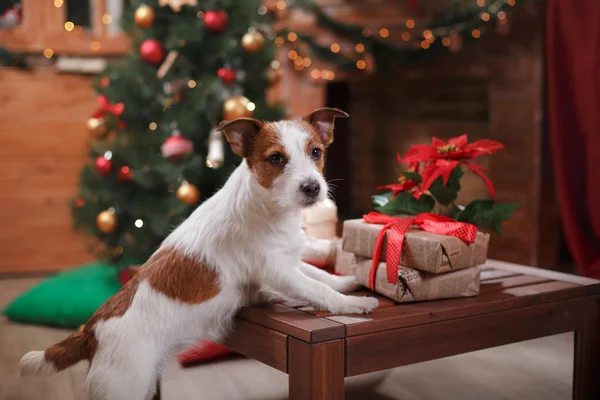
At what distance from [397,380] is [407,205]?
0.76m

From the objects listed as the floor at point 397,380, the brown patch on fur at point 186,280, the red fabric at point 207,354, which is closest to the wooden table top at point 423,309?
the brown patch on fur at point 186,280

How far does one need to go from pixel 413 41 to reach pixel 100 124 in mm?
1718

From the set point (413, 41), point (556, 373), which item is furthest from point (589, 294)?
point (413, 41)

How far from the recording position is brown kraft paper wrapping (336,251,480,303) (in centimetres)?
156

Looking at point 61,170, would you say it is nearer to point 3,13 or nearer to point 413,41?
point 3,13

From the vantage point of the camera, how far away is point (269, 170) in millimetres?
1514

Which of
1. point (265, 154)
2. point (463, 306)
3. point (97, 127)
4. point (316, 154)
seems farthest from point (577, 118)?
point (97, 127)

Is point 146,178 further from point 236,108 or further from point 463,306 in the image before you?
point 463,306

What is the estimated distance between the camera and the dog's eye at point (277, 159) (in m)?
1.51

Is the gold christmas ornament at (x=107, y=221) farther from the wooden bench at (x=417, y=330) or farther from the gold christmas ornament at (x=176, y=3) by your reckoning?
the wooden bench at (x=417, y=330)

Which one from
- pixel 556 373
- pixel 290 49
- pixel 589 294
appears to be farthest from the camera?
pixel 290 49

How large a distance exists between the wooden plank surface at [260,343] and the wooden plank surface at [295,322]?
0.05ft

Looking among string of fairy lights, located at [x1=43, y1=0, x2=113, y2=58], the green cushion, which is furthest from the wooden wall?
the green cushion

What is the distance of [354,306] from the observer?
4.88 ft
